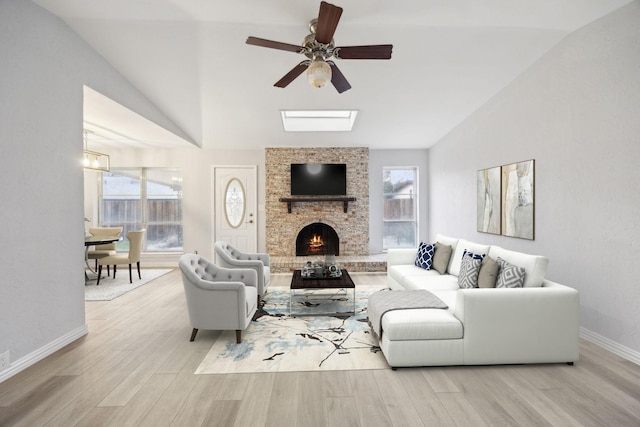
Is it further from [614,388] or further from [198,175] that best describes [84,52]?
[614,388]

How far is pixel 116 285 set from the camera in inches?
214

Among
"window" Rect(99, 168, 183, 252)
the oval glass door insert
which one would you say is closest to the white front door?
the oval glass door insert

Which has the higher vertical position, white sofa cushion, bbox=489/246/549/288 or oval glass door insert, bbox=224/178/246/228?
oval glass door insert, bbox=224/178/246/228

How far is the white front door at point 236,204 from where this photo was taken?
23.7 ft

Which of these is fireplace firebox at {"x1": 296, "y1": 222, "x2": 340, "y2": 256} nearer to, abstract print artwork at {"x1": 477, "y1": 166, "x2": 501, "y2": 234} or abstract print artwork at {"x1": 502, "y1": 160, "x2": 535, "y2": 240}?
abstract print artwork at {"x1": 477, "y1": 166, "x2": 501, "y2": 234}

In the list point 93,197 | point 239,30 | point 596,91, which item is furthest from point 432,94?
point 93,197

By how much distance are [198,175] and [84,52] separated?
3.93 meters

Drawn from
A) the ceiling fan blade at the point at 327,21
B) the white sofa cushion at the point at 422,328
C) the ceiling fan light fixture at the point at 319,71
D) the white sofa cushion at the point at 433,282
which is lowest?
the white sofa cushion at the point at 422,328

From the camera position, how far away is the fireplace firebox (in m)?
7.21

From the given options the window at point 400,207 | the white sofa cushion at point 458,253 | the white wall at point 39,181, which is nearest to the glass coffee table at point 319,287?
the white sofa cushion at point 458,253

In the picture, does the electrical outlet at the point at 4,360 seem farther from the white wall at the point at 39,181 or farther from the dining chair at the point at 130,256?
the dining chair at the point at 130,256

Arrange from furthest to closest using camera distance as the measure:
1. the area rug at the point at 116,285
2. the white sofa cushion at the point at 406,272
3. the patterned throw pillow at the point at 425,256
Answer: the area rug at the point at 116,285, the patterned throw pillow at the point at 425,256, the white sofa cushion at the point at 406,272

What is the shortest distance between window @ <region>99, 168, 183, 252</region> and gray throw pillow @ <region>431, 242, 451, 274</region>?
216 inches

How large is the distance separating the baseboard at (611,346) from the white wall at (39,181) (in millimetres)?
5055
